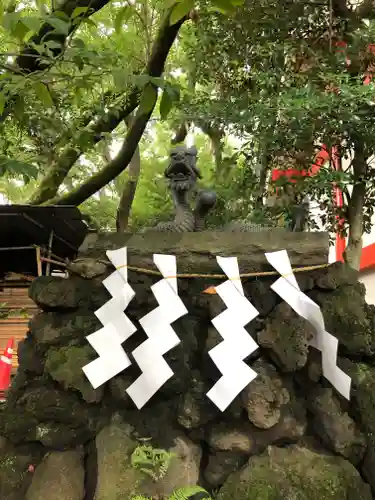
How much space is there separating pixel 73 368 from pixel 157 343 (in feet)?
2.01

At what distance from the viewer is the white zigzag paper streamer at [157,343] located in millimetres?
3004

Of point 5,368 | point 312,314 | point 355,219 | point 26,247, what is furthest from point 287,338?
point 5,368

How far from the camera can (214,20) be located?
18.6 ft

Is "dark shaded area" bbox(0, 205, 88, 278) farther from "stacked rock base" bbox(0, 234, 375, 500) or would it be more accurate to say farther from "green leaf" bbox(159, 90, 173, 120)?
"green leaf" bbox(159, 90, 173, 120)

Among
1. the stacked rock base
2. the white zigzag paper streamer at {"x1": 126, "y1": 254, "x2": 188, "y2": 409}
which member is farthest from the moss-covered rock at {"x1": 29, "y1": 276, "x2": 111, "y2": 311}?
the white zigzag paper streamer at {"x1": 126, "y1": 254, "x2": 188, "y2": 409}

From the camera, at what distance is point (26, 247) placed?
4.78 m

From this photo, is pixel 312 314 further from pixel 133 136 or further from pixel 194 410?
pixel 133 136

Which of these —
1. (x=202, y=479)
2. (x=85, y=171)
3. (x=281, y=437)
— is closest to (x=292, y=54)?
(x=281, y=437)

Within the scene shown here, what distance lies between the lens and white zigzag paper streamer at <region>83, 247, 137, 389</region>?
304 centimetres

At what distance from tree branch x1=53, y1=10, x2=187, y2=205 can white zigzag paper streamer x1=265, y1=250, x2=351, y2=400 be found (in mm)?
2780

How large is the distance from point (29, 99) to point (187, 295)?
3001 millimetres

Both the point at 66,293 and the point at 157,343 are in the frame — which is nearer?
the point at 157,343

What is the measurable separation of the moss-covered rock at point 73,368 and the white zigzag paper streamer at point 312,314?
1.41 meters

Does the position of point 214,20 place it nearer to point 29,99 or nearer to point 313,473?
point 29,99
